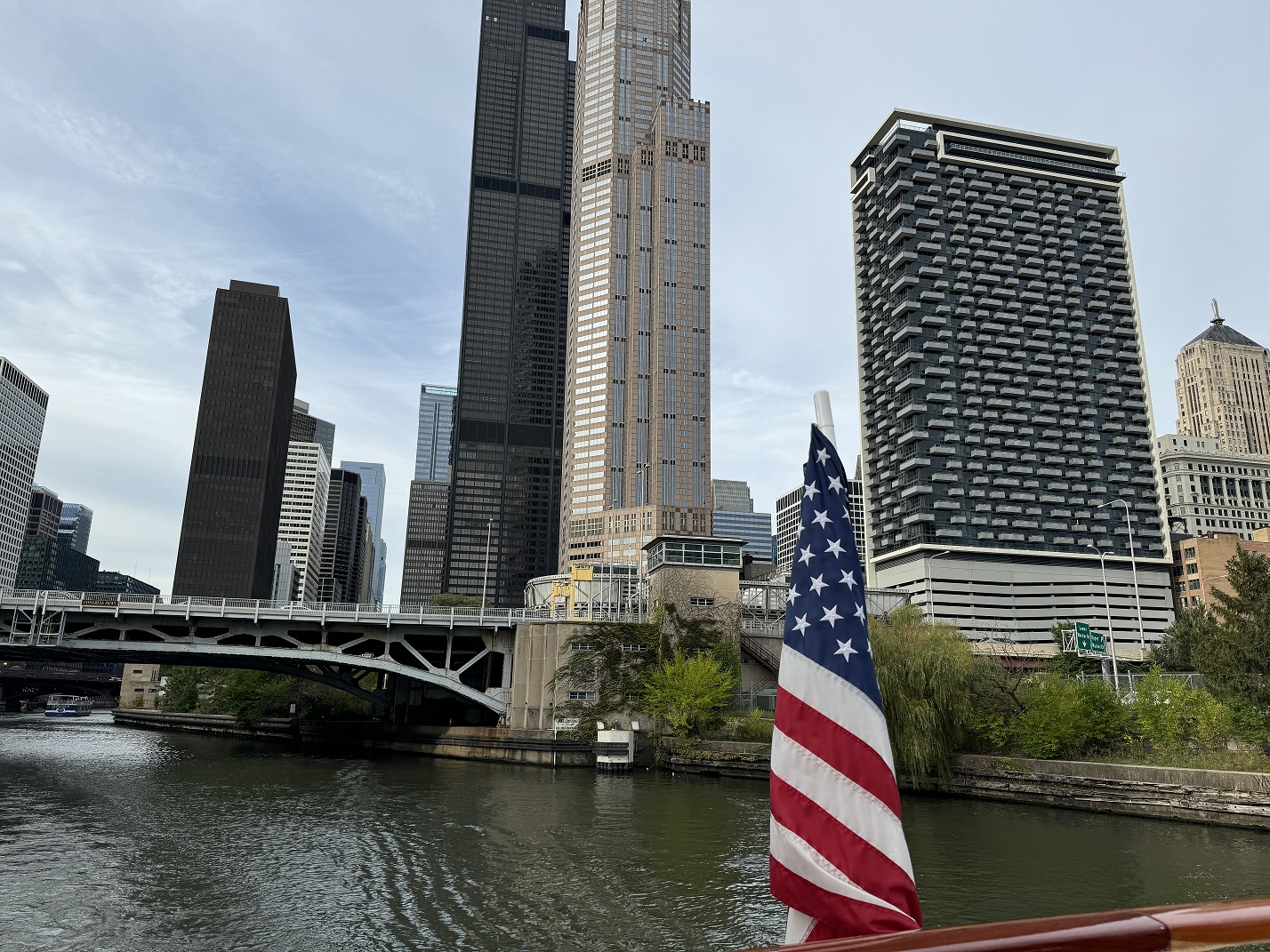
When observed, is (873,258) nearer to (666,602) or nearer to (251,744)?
(666,602)

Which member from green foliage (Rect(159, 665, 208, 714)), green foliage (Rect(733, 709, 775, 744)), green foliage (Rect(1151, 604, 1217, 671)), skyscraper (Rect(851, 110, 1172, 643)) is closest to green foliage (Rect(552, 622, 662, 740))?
green foliage (Rect(733, 709, 775, 744))

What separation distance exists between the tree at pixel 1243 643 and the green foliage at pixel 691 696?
98.0 feet

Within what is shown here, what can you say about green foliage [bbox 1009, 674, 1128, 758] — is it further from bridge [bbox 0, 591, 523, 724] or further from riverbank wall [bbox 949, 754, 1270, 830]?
bridge [bbox 0, 591, 523, 724]

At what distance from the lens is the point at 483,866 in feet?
92.7

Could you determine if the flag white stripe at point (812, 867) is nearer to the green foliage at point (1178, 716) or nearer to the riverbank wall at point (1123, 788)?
the riverbank wall at point (1123, 788)

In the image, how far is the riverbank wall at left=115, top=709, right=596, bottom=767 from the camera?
6531 cm

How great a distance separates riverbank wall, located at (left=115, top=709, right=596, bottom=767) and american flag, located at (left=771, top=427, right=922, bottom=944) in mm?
61128

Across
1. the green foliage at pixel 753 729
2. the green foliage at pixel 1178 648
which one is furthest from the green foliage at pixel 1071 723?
the green foliage at pixel 1178 648

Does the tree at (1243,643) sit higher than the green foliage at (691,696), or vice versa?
the tree at (1243,643)

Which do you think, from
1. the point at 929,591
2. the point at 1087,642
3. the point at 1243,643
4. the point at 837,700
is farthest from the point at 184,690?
the point at 837,700

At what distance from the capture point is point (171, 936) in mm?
20812

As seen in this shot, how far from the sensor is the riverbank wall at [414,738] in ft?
214

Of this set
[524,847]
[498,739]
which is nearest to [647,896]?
[524,847]

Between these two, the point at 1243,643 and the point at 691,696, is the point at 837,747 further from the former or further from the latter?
the point at 691,696
